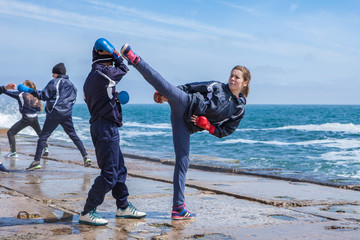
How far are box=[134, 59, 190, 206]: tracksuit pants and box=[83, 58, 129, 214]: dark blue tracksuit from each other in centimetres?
31

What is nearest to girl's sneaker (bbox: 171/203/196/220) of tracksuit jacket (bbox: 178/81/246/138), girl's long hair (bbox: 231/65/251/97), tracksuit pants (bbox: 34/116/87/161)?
tracksuit jacket (bbox: 178/81/246/138)

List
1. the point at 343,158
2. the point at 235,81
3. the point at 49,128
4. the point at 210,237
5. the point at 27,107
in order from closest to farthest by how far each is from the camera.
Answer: the point at 210,237
the point at 235,81
the point at 49,128
the point at 27,107
the point at 343,158

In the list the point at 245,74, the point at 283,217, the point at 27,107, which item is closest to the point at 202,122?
the point at 245,74

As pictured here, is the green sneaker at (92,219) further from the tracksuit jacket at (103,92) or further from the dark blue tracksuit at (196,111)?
the tracksuit jacket at (103,92)

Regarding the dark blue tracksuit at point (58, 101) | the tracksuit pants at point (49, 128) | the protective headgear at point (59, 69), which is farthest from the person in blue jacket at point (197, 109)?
the tracksuit pants at point (49, 128)

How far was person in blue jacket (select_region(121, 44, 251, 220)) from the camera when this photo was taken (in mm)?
4062

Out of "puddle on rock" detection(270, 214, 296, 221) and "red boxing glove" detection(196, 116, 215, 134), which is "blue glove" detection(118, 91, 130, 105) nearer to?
"red boxing glove" detection(196, 116, 215, 134)

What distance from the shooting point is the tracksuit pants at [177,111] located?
384cm

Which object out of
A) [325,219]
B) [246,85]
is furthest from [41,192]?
[325,219]

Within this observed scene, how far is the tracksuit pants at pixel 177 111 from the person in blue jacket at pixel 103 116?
310mm

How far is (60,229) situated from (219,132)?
152cm

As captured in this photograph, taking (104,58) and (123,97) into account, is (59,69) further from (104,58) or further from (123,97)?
(123,97)

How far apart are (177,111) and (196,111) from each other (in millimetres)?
157

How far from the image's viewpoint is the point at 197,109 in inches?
161
